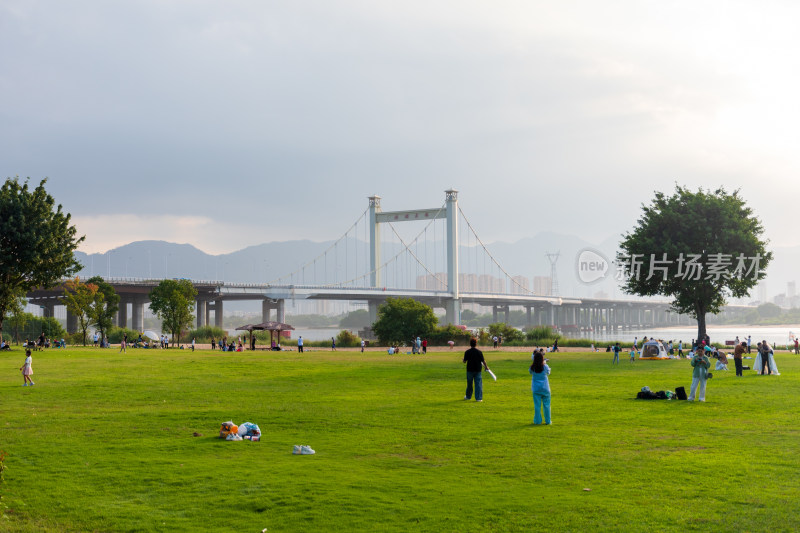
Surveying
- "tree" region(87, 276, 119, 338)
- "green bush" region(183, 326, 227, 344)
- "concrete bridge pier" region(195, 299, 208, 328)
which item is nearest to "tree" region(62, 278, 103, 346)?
"tree" region(87, 276, 119, 338)

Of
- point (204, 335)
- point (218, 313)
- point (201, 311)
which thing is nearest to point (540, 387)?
point (204, 335)

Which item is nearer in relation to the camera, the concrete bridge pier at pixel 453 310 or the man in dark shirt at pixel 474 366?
the man in dark shirt at pixel 474 366

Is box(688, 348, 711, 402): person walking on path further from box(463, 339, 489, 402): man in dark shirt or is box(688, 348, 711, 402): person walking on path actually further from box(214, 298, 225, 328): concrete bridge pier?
box(214, 298, 225, 328): concrete bridge pier

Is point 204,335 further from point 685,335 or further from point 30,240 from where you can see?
point 685,335

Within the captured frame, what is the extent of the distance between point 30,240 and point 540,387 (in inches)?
1426

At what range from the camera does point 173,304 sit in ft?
212

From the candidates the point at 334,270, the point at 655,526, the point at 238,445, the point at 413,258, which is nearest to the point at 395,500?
the point at 655,526

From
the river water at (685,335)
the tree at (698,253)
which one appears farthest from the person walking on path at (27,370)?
the river water at (685,335)

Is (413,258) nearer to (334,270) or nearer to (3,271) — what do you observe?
(334,270)

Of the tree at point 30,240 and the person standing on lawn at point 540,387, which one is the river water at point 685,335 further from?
the person standing on lawn at point 540,387

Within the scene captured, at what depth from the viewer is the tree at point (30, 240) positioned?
4078 centimetres

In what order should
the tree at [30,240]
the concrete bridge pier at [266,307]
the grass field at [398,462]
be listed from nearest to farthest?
the grass field at [398,462], the tree at [30,240], the concrete bridge pier at [266,307]

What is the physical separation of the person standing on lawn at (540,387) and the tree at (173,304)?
54.6 metres

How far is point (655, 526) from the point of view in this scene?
7.48 meters
